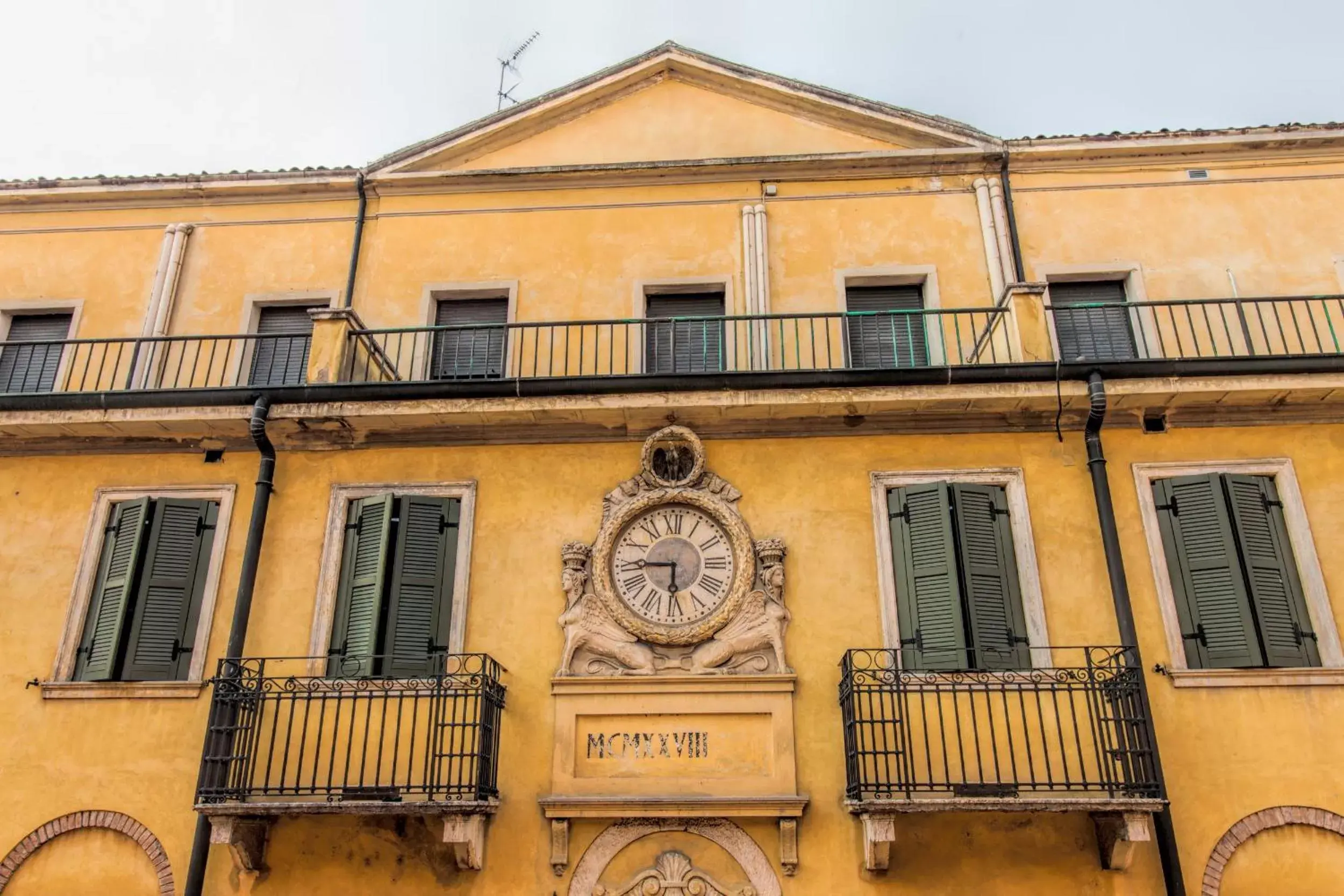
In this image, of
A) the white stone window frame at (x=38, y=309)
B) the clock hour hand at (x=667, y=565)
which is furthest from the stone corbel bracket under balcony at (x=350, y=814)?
the white stone window frame at (x=38, y=309)

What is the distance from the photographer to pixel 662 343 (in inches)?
528

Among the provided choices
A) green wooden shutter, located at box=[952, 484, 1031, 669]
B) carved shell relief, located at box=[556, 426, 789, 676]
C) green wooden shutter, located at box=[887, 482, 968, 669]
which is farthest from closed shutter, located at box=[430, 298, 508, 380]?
green wooden shutter, located at box=[952, 484, 1031, 669]

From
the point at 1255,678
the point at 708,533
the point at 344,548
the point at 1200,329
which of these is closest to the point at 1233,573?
the point at 1255,678

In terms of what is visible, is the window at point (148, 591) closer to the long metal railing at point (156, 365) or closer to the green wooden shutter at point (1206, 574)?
the long metal railing at point (156, 365)

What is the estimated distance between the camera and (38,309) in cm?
1420

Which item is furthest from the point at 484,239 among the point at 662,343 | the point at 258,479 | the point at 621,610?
the point at 621,610

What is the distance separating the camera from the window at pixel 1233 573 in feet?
34.0

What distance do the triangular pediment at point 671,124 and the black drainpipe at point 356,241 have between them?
31cm

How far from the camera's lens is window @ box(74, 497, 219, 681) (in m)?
11.1

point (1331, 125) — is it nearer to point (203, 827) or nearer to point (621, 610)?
point (621, 610)

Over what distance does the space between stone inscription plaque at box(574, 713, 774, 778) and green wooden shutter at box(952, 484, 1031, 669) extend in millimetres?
2171

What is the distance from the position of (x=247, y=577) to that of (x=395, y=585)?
1.50 metres

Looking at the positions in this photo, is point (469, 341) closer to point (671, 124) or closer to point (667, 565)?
point (671, 124)

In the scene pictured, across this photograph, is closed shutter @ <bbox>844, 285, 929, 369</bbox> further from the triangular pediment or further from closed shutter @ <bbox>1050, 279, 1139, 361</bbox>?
the triangular pediment
